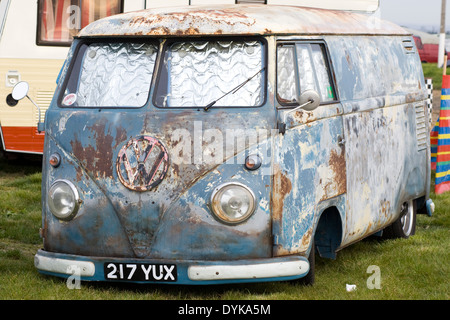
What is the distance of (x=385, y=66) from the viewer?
307 inches

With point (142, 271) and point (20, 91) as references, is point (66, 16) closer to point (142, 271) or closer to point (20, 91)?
point (20, 91)

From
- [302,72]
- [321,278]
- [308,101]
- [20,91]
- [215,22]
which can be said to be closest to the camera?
[308,101]

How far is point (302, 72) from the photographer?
636cm

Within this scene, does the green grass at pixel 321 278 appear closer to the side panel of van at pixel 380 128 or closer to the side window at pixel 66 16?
the side panel of van at pixel 380 128

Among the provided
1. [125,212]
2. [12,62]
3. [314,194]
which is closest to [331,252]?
[314,194]

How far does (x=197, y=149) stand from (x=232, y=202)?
0.41 meters

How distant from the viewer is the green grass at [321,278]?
6133mm

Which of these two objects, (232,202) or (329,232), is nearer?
(232,202)

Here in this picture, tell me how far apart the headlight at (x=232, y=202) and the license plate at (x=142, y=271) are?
0.46m

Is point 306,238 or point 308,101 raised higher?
point 308,101

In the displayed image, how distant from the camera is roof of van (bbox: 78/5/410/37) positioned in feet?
20.0

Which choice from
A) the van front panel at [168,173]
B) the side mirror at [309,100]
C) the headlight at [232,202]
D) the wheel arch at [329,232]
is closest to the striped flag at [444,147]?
the wheel arch at [329,232]

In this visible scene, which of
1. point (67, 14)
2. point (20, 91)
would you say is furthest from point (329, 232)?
point (67, 14)
